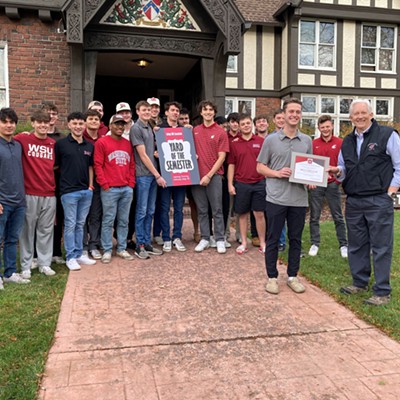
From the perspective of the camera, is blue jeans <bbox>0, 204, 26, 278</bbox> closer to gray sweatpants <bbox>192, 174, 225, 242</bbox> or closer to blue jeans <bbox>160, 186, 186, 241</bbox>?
blue jeans <bbox>160, 186, 186, 241</bbox>

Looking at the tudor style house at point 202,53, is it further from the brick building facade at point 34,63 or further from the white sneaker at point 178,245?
the white sneaker at point 178,245

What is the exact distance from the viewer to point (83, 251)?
19.3ft

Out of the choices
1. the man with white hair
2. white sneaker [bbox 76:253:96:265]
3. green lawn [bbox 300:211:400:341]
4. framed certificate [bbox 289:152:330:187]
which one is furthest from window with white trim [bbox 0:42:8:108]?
the man with white hair

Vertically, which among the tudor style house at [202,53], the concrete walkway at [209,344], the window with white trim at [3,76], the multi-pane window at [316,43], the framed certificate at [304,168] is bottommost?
the concrete walkway at [209,344]

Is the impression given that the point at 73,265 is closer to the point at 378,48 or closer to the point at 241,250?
the point at 241,250

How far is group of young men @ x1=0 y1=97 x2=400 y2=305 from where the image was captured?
14.7 feet

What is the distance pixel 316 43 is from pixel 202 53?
12216mm

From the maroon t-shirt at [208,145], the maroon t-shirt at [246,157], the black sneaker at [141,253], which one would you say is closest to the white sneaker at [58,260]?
the black sneaker at [141,253]

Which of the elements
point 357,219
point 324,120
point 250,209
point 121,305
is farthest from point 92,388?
point 324,120

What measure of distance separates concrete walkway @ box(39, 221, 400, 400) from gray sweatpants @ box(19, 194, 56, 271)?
0.53m

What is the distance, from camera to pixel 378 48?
20.0 meters

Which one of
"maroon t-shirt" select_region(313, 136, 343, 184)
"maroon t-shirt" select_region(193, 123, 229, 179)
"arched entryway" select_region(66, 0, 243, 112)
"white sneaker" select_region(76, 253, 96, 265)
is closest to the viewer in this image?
"white sneaker" select_region(76, 253, 96, 265)

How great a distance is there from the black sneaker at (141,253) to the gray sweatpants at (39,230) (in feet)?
3.88

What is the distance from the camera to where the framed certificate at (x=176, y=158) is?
20.4 feet
